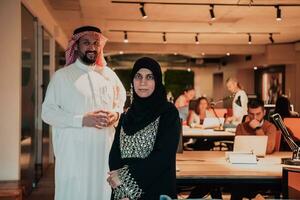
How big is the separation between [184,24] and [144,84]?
8629mm

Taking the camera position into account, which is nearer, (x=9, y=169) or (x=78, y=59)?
(x=78, y=59)

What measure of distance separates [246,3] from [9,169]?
4538 mm

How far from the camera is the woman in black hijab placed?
250 centimetres

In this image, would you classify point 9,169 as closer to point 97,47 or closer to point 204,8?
point 97,47

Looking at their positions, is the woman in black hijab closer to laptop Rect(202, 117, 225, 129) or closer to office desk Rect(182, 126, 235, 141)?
office desk Rect(182, 126, 235, 141)

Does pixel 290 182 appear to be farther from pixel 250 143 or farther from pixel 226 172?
pixel 250 143

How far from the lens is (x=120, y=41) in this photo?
1505 centimetres

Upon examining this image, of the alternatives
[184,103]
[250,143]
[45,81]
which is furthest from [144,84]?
[184,103]

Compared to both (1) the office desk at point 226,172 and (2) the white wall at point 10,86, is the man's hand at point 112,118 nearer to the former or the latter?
(1) the office desk at point 226,172

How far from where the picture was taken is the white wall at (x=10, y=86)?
515 cm

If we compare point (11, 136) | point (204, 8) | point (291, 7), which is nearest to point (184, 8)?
point (204, 8)

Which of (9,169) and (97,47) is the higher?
(97,47)

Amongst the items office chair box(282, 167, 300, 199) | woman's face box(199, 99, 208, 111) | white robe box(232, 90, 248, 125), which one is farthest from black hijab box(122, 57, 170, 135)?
woman's face box(199, 99, 208, 111)

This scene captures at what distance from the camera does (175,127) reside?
2.53m
